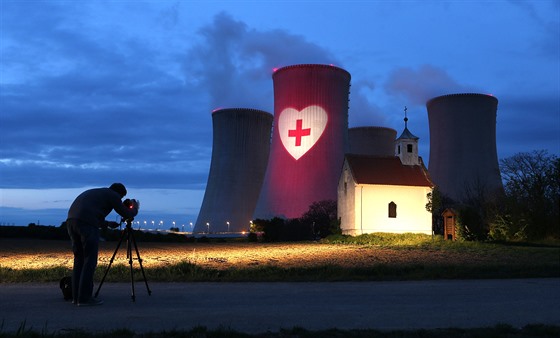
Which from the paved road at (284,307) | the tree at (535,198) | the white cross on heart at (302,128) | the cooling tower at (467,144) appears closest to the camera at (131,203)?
the paved road at (284,307)

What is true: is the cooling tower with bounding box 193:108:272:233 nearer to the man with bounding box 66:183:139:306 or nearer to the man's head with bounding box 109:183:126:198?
the man's head with bounding box 109:183:126:198

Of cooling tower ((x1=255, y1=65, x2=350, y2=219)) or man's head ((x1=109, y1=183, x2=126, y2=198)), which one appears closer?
man's head ((x1=109, y1=183, x2=126, y2=198))

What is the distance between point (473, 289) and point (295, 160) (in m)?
27.6

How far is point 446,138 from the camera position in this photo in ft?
119

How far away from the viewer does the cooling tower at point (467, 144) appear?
35.2 m

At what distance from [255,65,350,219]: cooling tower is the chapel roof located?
6.19m

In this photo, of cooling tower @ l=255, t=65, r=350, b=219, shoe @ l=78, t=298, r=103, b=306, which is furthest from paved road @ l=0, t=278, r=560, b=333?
cooling tower @ l=255, t=65, r=350, b=219

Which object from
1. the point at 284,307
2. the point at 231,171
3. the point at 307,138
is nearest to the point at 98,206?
the point at 284,307

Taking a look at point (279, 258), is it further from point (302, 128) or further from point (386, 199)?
point (302, 128)

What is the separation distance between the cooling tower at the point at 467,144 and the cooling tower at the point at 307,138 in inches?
277

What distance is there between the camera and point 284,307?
5141 millimetres

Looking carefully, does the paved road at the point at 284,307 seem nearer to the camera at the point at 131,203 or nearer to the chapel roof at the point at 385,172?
the camera at the point at 131,203

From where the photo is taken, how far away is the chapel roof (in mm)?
26750

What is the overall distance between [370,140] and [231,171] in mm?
17408
